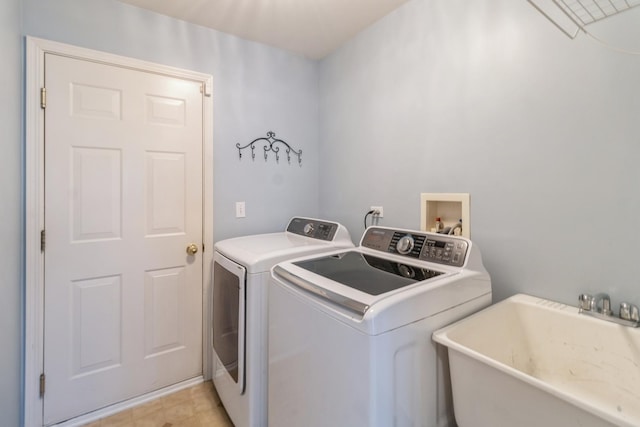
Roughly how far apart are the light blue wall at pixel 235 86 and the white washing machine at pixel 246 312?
45cm

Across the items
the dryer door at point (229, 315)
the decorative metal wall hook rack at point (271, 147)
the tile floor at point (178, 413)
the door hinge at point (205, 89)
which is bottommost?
the tile floor at point (178, 413)

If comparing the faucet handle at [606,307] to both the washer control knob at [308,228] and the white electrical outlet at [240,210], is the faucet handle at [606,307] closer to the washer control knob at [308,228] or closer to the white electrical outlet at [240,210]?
the washer control knob at [308,228]

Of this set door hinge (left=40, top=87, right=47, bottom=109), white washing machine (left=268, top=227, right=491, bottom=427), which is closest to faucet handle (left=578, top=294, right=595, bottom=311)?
white washing machine (left=268, top=227, right=491, bottom=427)

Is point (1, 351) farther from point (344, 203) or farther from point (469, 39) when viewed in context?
point (469, 39)

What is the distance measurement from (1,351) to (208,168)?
4.31ft

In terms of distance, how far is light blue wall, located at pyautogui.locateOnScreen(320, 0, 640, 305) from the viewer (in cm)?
105

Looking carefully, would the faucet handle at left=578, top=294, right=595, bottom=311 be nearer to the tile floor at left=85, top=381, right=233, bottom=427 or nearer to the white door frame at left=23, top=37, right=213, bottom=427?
the tile floor at left=85, top=381, right=233, bottom=427

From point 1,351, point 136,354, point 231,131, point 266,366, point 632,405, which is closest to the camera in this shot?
point 632,405

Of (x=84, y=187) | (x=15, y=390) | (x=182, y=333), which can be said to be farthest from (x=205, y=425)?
(x=84, y=187)

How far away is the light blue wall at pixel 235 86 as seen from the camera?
5.48 ft

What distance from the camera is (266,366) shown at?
1.45m

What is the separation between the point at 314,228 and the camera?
200cm

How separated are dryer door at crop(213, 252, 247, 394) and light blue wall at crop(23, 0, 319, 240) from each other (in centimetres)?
45

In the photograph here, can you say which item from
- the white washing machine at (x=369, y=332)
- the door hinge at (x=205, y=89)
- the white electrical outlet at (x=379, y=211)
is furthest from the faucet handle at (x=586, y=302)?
the door hinge at (x=205, y=89)
